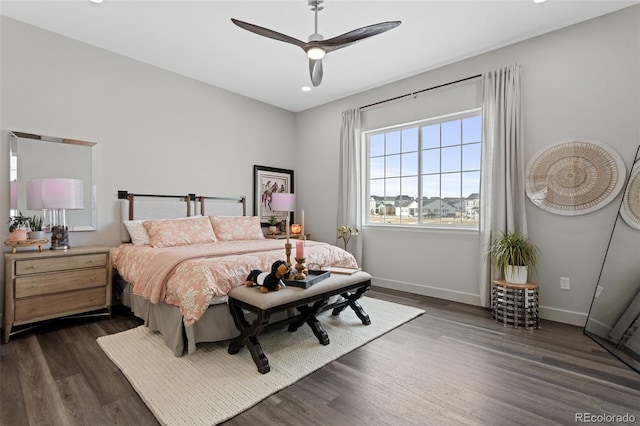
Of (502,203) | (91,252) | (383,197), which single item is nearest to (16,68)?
(91,252)

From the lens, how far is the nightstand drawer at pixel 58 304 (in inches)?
108

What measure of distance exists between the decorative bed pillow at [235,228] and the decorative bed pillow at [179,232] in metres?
0.15

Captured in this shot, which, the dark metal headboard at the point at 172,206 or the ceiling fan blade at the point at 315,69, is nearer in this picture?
the ceiling fan blade at the point at 315,69

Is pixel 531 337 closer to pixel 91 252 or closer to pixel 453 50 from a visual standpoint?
pixel 453 50

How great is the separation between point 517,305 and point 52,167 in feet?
16.0

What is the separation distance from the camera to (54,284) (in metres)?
2.89

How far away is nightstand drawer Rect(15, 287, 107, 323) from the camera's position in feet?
8.98

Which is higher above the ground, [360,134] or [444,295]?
[360,134]

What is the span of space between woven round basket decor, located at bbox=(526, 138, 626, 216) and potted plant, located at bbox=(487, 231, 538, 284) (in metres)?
0.46

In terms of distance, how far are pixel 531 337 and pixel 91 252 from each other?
4.18 m

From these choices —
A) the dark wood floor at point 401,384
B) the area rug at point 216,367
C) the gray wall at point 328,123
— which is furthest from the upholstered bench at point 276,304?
the gray wall at point 328,123

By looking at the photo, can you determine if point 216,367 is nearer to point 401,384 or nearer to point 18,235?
point 401,384

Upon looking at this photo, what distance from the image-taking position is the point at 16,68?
10.1ft

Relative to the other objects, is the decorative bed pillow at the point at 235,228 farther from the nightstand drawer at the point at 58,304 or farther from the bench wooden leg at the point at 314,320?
the bench wooden leg at the point at 314,320
